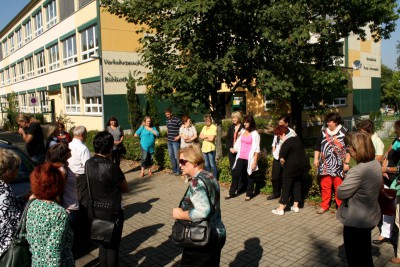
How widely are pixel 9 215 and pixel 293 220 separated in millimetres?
4526

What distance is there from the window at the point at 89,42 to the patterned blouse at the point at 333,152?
648 inches

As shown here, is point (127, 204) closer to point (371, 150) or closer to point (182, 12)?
point (182, 12)

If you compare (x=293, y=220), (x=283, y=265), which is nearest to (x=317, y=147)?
(x=293, y=220)

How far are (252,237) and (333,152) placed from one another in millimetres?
2079

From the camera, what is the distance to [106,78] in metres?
18.6

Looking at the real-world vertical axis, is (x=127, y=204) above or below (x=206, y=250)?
below

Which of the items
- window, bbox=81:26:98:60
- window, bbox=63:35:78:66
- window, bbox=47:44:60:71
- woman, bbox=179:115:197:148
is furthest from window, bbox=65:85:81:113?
woman, bbox=179:115:197:148

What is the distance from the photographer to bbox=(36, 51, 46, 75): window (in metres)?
28.8

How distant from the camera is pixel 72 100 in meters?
23.5

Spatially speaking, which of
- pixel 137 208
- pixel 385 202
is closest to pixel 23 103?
pixel 137 208

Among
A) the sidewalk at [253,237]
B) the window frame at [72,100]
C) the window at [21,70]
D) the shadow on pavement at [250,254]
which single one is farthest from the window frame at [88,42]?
the window at [21,70]

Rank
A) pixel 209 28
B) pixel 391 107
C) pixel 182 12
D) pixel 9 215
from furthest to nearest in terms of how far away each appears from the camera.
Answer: pixel 391 107 < pixel 209 28 < pixel 182 12 < pixel 9 215

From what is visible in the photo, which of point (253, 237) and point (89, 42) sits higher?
point (89, 42)

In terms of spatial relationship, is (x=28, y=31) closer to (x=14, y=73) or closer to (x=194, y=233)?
(x=14, y=73)
